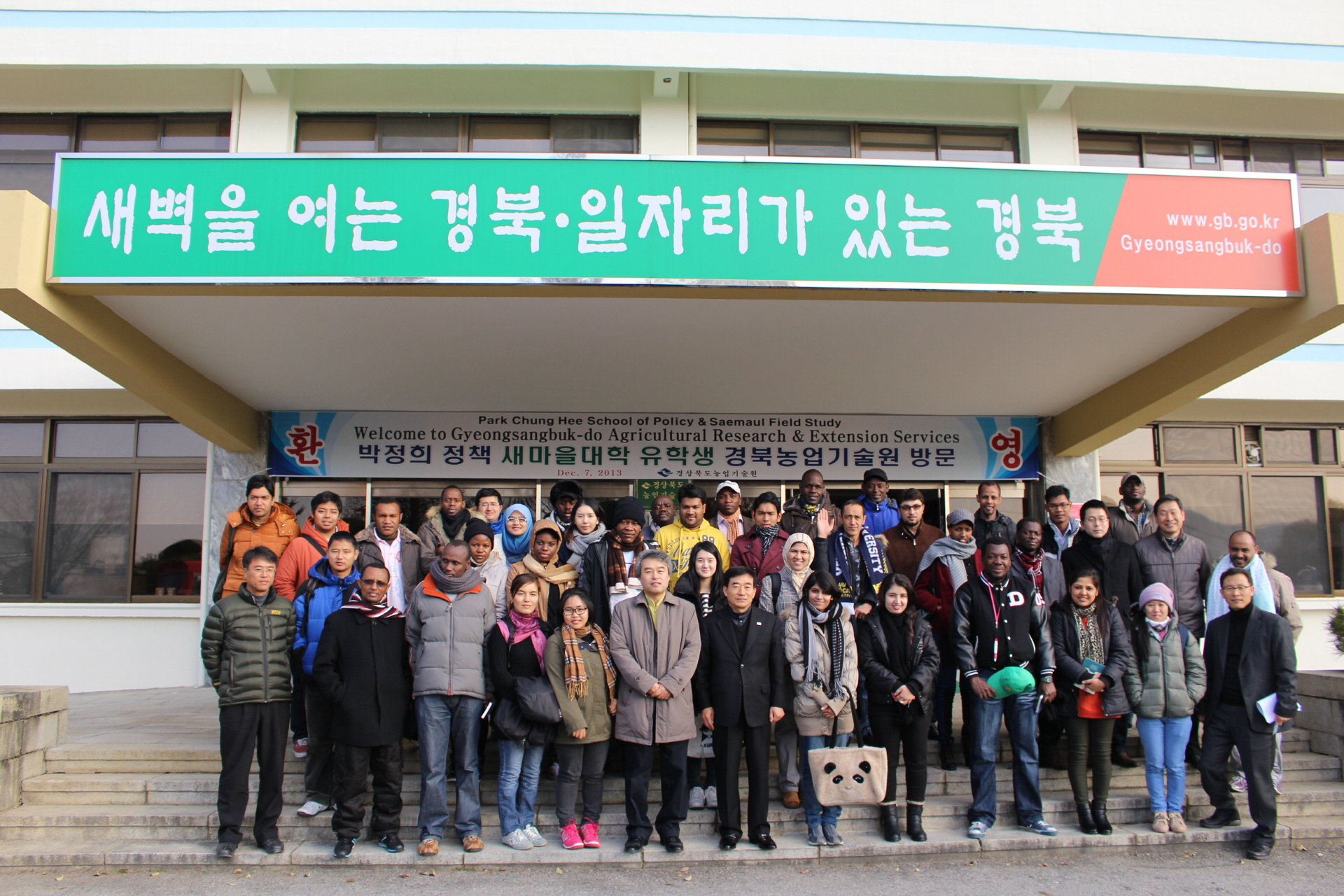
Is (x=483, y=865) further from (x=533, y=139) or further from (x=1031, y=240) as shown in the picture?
(x=533, y=139)

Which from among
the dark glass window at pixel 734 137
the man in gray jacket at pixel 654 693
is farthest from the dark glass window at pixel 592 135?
the man in gray jacket at pixel 654 693

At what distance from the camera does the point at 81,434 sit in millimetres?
8750

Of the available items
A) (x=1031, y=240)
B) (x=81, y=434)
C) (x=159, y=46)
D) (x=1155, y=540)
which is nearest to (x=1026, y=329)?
(x=1031, y=240)

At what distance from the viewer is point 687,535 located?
5.71 m

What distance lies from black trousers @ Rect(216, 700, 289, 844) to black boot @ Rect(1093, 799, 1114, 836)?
184 inches

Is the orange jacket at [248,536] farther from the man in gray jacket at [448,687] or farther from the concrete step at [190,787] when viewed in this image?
the man in gray jacket at [448,687]

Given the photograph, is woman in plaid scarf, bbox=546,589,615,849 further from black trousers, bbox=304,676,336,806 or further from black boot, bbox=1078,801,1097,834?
black boot, bbox=1078,801,1097,834

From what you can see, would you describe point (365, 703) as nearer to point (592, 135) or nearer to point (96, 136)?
point (592, 135)

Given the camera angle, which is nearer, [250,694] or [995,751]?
[250,694]

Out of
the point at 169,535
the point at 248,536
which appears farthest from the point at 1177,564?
the point at 169,535

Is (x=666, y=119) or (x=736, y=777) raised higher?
(x=666, y=119)

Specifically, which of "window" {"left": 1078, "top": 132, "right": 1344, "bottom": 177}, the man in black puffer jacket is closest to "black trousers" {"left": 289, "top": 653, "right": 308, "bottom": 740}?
the man in black puffer jacket

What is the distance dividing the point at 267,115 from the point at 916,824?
8651 millimetres

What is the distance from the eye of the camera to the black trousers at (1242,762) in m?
4.88
